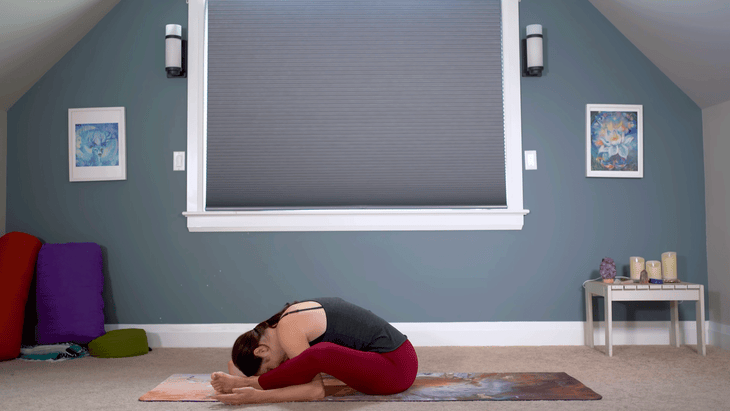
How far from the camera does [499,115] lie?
3.59m

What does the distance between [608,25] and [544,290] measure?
200 cm

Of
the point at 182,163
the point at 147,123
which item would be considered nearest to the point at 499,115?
the point at 182,163

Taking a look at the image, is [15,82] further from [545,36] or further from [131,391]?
[545,36]

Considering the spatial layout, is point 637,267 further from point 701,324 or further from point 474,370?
point 474,370

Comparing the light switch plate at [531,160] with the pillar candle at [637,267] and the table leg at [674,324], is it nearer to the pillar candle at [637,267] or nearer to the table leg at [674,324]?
the pillar candle at [637,267]

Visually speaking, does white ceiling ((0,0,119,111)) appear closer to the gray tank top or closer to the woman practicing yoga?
the woman practicing yoga

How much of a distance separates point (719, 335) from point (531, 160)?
174 cm

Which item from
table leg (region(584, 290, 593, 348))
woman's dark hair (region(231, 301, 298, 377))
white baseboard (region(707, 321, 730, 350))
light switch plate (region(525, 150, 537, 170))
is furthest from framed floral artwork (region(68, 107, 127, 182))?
white baseboard (region(707, 321, 730, 350))

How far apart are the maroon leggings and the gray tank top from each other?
0.05m

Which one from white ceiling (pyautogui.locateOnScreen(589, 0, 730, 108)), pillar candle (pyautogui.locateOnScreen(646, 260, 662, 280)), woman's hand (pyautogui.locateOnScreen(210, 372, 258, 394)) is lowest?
woman's hand (pyautogui.locateOnScreen(210, 372, 258, 394))

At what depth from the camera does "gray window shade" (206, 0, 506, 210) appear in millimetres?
3549

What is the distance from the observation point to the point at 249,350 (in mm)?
2131

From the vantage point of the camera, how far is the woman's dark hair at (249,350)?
7.00ft

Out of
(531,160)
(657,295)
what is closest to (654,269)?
(657,295)
